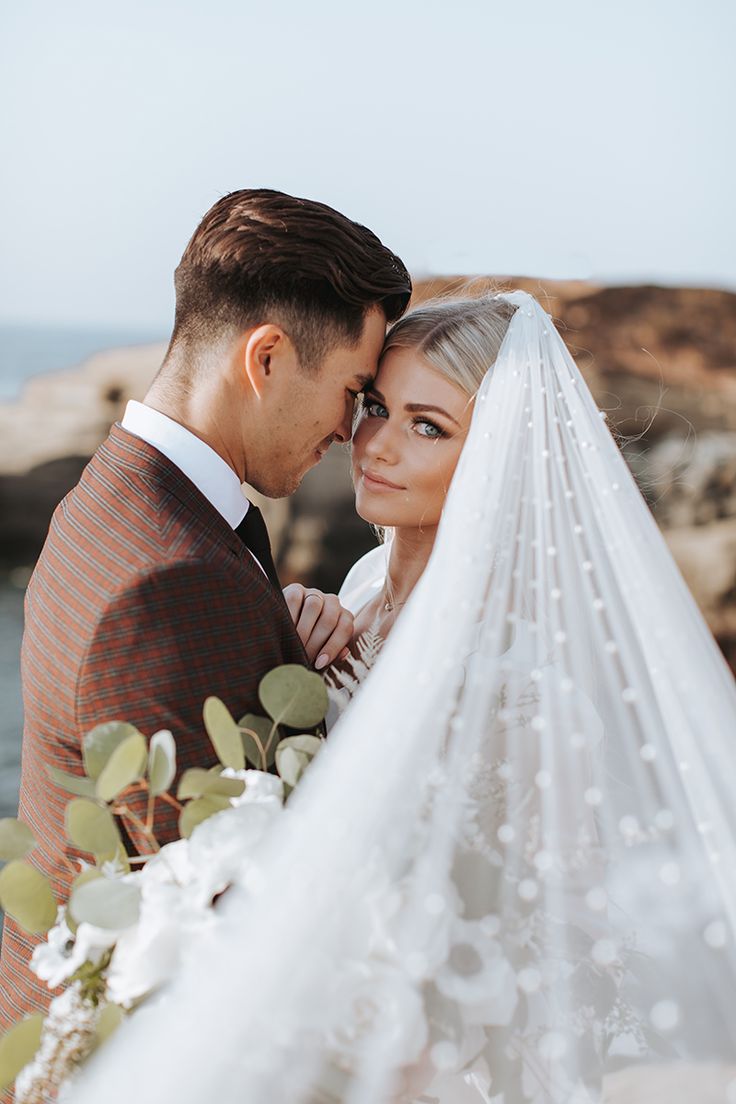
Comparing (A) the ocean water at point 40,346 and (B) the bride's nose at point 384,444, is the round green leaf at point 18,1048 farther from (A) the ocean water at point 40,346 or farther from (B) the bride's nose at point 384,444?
(A) the ocean water at point 40,346

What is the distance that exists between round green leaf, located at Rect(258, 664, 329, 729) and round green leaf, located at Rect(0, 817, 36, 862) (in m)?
0.37

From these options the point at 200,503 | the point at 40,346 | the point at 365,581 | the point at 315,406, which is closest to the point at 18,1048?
the point at 200,503

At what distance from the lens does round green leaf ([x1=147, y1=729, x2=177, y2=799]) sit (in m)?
1.29

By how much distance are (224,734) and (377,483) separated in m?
1.13

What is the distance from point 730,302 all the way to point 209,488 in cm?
813

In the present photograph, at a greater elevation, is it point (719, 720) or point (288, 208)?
point (288, 208)

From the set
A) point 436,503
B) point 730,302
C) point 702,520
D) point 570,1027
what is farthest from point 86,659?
point 730,302

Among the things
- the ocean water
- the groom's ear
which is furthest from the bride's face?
the ocean water

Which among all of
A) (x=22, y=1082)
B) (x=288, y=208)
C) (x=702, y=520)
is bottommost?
(x=702, y=520)

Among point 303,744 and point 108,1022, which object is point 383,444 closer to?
point 303,744

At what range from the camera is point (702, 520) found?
8133 mm

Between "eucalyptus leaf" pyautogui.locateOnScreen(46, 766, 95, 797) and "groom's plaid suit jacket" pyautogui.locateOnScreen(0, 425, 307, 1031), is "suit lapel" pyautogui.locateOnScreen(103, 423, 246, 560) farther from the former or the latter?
"eucalyptus leaf" pyautogui.locateOnScreen(46, 766, 95, 797)

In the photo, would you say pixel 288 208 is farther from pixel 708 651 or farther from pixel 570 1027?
pixel 570 1027

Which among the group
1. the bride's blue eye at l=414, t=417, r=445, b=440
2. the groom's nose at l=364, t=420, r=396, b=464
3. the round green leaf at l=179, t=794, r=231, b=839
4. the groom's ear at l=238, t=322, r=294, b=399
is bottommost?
the round green leaf at l=179, t=794, r=231, b=839
